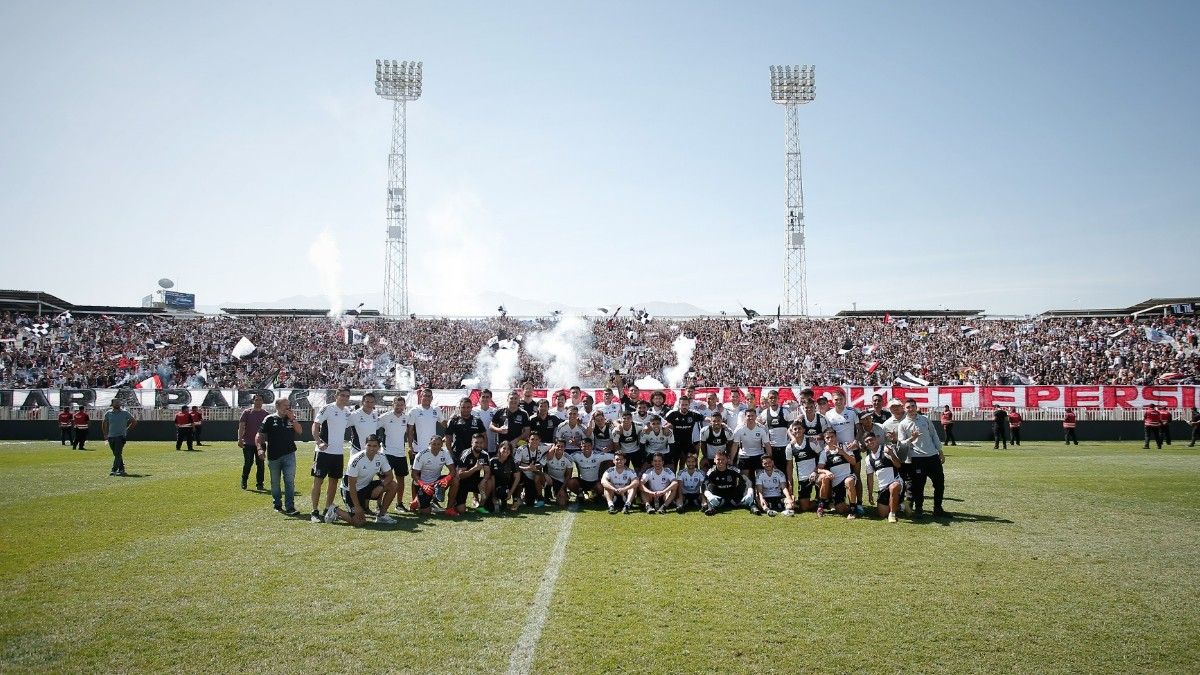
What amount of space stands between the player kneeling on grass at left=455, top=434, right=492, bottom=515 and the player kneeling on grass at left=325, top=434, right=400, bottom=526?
3.48ft

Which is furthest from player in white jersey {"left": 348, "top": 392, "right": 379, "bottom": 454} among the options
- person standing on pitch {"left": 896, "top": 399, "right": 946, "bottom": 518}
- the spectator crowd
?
the spectator crowd

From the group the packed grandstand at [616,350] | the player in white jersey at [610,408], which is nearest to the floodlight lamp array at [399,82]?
the packed grandstand at [616,350]

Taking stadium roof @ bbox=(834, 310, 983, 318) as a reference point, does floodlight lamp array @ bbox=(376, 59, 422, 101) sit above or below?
above

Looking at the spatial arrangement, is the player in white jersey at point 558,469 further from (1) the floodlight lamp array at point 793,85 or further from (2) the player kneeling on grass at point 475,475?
(1) the floodlight lamp array at point 793,85

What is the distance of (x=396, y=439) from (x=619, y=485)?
356 cm

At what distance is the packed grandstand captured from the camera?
3641 cm

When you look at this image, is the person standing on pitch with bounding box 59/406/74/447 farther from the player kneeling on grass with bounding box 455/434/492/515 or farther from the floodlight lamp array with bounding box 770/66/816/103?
the floodlight lamp array with bounding box 770/66/816/103

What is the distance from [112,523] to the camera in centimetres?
999

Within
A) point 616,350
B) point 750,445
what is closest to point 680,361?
point 616,350

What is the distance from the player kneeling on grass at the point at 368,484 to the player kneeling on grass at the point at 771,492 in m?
5.46

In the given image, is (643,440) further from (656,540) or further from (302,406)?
(302,406)

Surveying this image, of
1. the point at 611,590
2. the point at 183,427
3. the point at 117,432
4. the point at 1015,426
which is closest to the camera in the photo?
the point at 611,590

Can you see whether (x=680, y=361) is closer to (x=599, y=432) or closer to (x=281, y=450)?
(x=599, y=432)

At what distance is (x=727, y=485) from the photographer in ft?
37.8
